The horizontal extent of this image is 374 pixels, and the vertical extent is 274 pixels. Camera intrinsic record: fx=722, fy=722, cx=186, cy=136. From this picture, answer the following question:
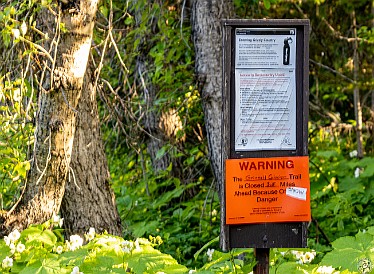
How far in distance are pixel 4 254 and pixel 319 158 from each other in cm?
525

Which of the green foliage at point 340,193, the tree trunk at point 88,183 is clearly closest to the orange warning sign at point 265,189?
the tree trunk at point 88,183

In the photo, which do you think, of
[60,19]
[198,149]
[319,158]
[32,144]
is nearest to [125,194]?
[198,149]

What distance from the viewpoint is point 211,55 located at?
19.9 ft

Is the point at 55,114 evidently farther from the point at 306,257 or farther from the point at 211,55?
the point at 306,257

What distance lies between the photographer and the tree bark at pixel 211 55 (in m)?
6.05

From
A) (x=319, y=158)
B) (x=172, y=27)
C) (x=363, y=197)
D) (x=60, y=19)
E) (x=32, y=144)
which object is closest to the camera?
(x=60, y=19)

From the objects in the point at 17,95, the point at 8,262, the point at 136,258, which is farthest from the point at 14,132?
the point at 136,258

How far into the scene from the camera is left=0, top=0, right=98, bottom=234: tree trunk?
4.89 meters

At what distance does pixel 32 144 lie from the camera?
5.20m

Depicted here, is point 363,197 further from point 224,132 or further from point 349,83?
point 224,132

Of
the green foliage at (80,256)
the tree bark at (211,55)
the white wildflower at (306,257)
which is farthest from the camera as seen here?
→ the tree bark at (211,55)

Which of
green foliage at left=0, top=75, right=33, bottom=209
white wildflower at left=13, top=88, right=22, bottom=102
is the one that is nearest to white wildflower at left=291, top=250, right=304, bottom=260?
green foliage at left=0, top=75, right=33, bottom=209

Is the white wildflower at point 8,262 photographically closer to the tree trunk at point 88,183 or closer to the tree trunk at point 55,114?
the tree trunk at point 55,114

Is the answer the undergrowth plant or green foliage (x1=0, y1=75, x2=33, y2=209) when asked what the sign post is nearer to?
the undergrowth plant
